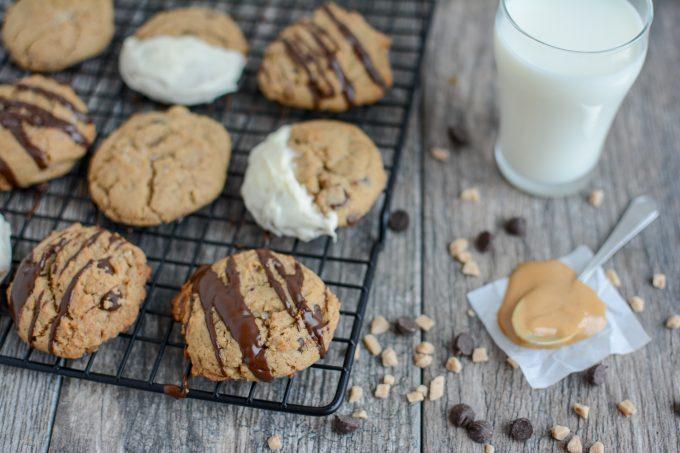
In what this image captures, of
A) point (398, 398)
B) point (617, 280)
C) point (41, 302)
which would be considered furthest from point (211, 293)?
point (617, 280)

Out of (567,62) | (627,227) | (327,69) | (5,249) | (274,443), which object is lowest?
(274,443)

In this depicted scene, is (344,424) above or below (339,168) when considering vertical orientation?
below

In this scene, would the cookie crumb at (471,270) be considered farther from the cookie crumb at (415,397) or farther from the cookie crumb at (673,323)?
the cookie crumb at (673,323)

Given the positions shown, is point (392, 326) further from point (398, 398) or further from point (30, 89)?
point (30, 89)

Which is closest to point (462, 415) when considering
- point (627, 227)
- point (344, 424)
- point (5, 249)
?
point (344, 424)

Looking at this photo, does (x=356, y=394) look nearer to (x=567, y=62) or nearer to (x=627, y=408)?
(x=627, y=408)

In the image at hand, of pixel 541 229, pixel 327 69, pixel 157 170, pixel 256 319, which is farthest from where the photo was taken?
pixel 327 69

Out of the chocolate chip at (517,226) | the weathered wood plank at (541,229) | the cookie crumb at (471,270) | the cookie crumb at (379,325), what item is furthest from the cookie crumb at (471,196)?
the cookie crumb at (379,325)
